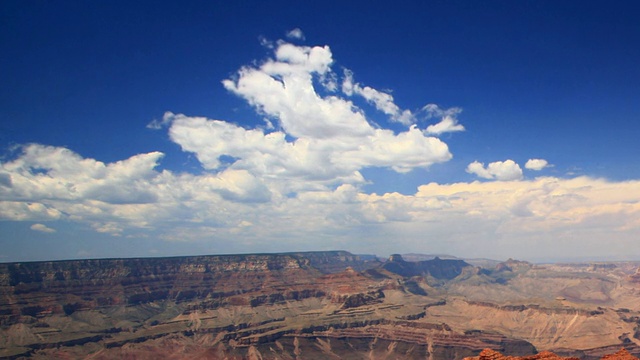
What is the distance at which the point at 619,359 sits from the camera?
252 feet

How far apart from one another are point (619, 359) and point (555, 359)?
1198 centimetres

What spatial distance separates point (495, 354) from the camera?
77.5 meters

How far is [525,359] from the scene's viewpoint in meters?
74.2

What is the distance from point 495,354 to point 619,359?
19986 mm

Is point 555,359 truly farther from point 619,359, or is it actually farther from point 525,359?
point 619,359

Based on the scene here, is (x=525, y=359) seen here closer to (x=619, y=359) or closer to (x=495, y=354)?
(x=495, y=354)

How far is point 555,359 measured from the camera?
74375mm

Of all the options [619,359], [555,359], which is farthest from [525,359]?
[619,359]

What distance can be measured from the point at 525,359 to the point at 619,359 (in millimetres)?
16733

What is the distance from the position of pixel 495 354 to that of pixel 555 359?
349 inches

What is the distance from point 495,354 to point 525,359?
15.8 ft
